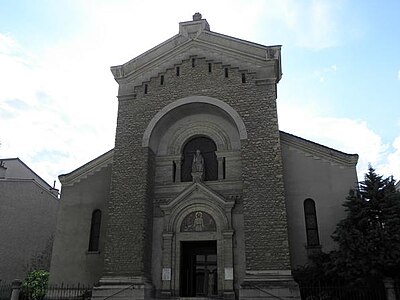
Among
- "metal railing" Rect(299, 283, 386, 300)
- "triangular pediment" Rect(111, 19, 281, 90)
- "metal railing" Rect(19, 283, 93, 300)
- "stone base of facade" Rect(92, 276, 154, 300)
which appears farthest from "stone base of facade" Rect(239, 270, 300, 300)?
"triangular pediment" Rect(111, 19, 281, 90)

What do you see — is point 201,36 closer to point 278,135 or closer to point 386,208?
point 278,135

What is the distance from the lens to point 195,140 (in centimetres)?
1969

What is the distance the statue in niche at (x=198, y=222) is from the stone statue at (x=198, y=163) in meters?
1.91

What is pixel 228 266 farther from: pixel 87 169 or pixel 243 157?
pixel 87 169

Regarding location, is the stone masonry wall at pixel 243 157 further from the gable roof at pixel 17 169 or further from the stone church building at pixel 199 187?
the gable roof at pixel 17 169

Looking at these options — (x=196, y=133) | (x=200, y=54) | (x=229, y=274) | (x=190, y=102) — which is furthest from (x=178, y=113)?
(x=229, y=274)

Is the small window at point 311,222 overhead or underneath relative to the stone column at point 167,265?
overhead

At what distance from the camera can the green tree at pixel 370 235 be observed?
1353 centimetres

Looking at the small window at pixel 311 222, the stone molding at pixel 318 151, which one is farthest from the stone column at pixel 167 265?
the stone molding at pixel 318 151

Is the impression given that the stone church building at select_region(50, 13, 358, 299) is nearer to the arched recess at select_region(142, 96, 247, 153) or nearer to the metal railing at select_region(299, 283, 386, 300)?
the arched recess at select_region(142, 96, 247, 153)

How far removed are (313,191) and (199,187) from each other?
490 cm

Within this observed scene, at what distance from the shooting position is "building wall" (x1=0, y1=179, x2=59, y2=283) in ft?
86.9

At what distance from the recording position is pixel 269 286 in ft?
49.2

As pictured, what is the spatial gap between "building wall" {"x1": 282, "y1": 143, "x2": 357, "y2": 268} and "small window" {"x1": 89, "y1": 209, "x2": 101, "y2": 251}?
877cm
